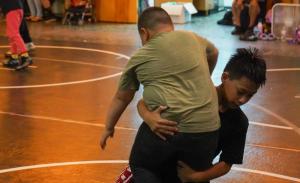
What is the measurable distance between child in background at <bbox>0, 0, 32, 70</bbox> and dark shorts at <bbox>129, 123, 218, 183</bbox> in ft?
16.3

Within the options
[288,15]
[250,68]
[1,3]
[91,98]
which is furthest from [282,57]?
[250,68]

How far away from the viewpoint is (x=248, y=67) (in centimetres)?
235

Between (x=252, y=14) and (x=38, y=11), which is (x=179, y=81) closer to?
(x=252, y=14)

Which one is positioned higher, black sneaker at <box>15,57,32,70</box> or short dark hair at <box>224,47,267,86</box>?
short dark hair at <box>224,47,267,86</box>

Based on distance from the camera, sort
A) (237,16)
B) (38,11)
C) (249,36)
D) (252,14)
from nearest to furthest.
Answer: (249,36), (252,14), (237,16), (38,11)

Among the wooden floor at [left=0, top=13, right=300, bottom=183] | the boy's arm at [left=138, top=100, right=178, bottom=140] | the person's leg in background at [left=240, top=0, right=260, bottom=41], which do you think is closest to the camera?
the boy's arm at [left=138, top=100, right=178, bottom=140]

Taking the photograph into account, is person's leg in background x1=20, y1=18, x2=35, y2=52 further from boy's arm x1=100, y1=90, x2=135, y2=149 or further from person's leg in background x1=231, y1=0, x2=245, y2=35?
boy's arm x1=100, y1=90, x2=135, y2=149

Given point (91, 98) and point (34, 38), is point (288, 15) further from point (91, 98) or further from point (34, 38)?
point (91, 98)

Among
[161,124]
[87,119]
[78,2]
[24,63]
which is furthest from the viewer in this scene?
[78,2]

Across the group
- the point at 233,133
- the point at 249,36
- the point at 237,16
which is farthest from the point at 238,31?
the point at 233,133

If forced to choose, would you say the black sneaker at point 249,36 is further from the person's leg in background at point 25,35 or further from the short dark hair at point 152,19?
the short dark hair at point 152,19

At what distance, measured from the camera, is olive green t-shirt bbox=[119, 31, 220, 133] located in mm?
→ 2312

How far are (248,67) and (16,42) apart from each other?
5278 mm

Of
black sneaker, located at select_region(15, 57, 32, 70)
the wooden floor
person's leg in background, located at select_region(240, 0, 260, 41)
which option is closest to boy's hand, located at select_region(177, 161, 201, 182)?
the wooden floor
